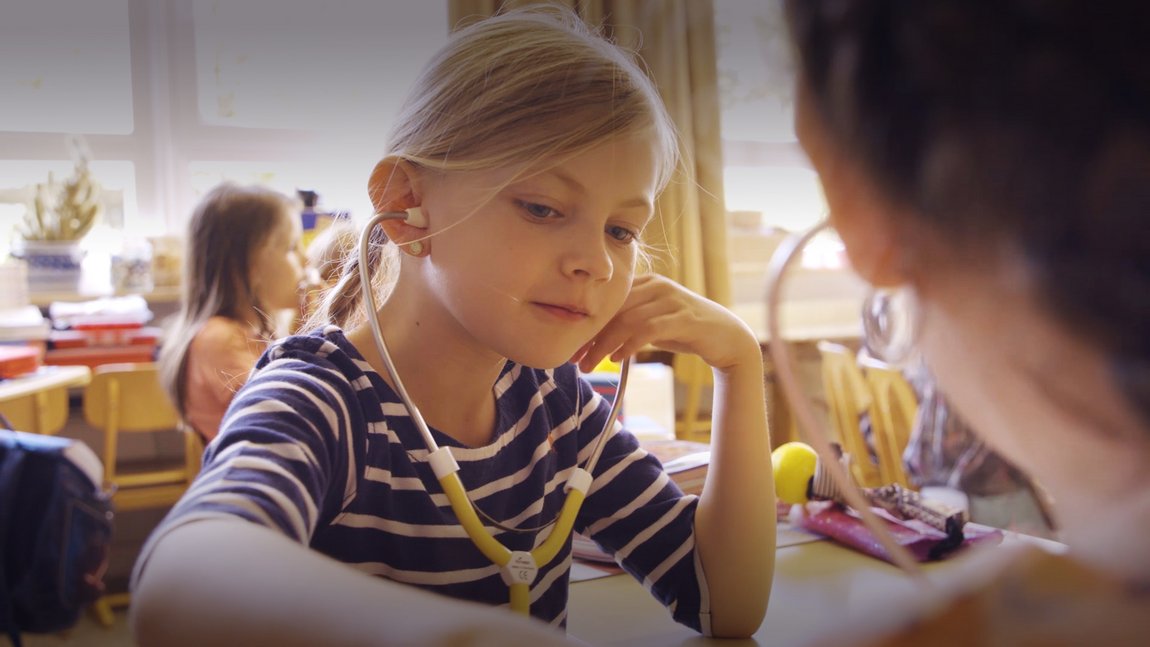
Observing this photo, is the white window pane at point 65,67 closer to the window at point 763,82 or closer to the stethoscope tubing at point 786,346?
the window at point 763,82

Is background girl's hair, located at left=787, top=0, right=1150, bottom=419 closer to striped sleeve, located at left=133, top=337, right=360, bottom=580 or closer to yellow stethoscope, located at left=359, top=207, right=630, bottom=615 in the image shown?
striped sleeve, located at left=133, top=337, right=360, bottom=580

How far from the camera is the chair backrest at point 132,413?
2578 mm

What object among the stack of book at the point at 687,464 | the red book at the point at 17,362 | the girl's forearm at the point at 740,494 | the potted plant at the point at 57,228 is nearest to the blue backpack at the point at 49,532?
the girl's forearm at the point at 740,494

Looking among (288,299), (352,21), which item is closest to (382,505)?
(288,299)

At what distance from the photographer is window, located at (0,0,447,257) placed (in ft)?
10.1

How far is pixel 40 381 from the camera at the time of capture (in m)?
2.14

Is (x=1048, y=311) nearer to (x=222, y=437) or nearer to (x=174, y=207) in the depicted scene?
(x=222, y=437)

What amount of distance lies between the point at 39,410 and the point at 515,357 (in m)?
2.00

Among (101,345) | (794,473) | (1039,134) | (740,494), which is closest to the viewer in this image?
(1039,134)

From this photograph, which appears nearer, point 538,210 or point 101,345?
point 538,210

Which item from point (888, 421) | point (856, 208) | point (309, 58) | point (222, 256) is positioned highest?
point (309, 58)

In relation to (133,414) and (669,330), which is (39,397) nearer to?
(133,414)

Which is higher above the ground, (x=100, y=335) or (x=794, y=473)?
(x=100, y=335)

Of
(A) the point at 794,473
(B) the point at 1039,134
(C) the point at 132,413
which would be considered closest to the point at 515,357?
(A) the point at 794,473
